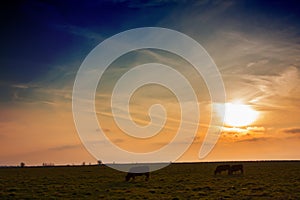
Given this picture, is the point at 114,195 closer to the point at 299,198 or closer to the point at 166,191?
the point at 166,191

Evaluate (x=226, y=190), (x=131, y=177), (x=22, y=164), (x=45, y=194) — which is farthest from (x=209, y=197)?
(x=22, y=164)

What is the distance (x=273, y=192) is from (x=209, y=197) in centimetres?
491

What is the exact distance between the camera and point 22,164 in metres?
137

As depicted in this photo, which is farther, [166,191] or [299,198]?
[166,191]

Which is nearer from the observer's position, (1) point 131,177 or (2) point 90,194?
(2) point 90,194

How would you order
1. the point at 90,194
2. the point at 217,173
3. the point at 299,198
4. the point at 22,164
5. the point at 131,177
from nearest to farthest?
the point at 299,198 < the point at 90,194 < the point at 131,177 < the point at 217,173 < the point at 22,164

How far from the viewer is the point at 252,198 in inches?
912

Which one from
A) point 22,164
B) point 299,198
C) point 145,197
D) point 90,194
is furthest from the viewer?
point 22,164

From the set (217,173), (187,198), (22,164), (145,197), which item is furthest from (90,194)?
(22,164)

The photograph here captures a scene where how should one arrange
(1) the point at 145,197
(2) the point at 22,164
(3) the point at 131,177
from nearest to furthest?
(1) the point at 145,197, (3) the point at 131,177, (2) the point at 22,164

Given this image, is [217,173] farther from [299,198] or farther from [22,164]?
[22,164]

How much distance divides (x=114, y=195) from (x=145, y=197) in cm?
239

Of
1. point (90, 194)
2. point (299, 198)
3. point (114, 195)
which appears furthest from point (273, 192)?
point (90, 194)

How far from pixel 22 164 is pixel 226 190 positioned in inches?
4808
